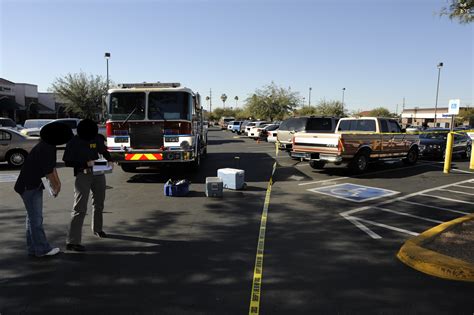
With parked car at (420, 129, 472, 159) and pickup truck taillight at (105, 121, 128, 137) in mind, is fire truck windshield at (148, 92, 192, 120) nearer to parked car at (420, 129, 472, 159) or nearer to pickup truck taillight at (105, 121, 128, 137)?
pickup truck taillight at (105, 121, 128, 137)

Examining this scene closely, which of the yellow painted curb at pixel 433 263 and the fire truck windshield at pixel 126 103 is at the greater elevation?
the fire truck windshield at pixel 126 103

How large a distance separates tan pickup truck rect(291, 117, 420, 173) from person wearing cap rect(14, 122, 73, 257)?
29.2 feet

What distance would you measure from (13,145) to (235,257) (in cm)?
1198

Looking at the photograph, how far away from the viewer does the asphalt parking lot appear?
367 cm

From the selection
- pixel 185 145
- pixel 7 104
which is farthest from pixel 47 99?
pixel 185 145

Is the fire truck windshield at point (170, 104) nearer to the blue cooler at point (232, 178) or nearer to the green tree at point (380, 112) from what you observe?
the blue cooler at point (232, 178)

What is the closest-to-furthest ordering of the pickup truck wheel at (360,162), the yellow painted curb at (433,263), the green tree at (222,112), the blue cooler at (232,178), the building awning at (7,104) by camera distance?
the yellow painted curb at (433,263) → the blue cooler at (232,178) → the pickup truck wheel at (360,162) → the building awning at (7,104) → the green tree at (222,112)

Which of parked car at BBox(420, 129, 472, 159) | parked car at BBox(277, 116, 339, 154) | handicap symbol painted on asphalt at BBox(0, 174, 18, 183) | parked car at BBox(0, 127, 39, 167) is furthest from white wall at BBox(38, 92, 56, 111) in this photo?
parked car at BBox(420, 129, 472, 159)

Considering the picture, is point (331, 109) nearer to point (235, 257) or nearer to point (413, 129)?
point (413, 129)

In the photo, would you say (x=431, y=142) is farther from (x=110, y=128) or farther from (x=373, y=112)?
(x=373, y=112)

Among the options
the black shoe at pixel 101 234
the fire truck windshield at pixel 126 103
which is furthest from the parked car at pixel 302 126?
the black shoe at pixel 101 234

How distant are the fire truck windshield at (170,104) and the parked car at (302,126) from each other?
8158mm

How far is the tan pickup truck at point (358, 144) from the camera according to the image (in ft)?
38.7

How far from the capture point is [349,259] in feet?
15.9
